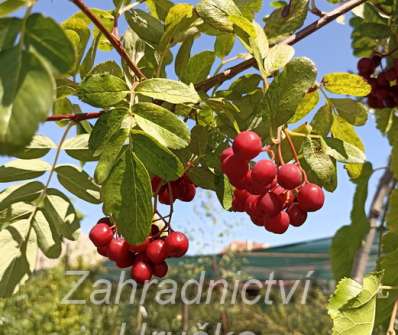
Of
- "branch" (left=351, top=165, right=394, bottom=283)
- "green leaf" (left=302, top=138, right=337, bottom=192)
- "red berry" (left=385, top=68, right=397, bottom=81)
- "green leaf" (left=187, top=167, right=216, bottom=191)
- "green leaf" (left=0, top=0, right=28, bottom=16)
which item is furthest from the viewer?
"branch" (left=351, top=165, right=394, bottom=283)

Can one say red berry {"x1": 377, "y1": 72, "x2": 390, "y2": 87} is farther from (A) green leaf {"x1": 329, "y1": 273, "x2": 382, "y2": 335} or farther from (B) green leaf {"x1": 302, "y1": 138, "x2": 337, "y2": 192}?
(B) green leaf {"x1": 302, "y1": 138, "x2": 337, "y2": 192}

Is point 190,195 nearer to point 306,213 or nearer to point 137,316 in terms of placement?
point 306,213

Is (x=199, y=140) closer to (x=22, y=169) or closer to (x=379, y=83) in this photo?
(x=22, y=169)

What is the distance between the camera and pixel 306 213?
977 millimetres

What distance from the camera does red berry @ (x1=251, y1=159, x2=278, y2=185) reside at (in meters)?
0.88

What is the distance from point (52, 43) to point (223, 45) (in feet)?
2.13

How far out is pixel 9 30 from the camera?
585mm

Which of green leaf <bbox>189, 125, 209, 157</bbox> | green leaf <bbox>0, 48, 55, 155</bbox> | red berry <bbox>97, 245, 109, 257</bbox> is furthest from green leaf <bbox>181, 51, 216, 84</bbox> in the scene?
green leaf <bbox>0, 48, 55, 155</bbox>

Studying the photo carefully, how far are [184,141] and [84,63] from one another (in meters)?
0.35

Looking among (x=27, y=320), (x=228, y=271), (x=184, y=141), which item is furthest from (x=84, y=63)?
(x=228, y=271)

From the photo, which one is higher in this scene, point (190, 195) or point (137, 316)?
point (137, 316)

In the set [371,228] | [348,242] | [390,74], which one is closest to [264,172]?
[390,74]

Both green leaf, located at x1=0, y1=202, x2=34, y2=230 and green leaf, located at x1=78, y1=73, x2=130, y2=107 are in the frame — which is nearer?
green leaf, located at x1=78, y1=73, x2=130, y2=107

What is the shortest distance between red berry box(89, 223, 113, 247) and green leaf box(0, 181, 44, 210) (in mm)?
206
